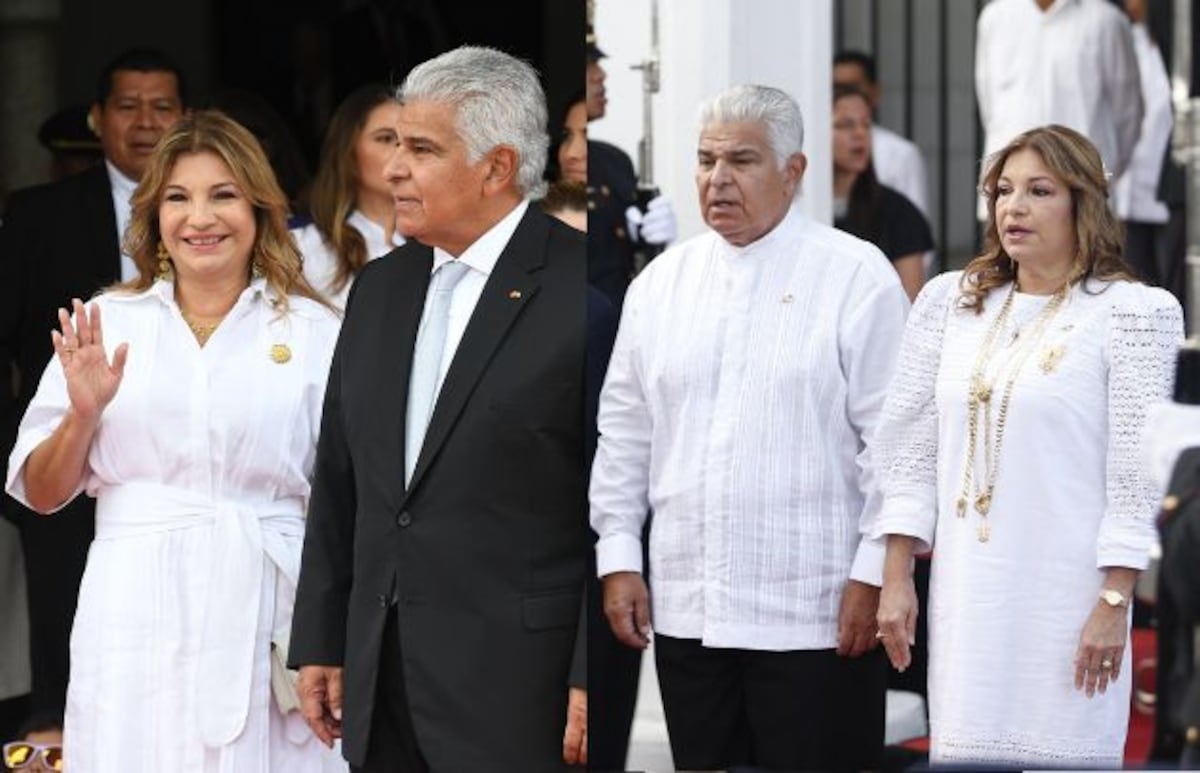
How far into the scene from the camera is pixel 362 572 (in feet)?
15.6

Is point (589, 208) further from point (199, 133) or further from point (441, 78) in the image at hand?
→ point (199, 133)

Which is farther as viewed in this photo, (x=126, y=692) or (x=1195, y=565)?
(x=126, y=692)

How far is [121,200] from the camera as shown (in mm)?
5914

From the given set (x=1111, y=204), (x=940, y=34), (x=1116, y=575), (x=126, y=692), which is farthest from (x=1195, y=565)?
(x=126, y=692)

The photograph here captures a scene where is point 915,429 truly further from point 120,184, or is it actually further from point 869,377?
point 120,184

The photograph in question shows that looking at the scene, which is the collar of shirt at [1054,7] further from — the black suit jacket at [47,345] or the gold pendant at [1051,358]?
the black suit jacket at [47,345]

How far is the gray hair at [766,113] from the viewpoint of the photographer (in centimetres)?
495

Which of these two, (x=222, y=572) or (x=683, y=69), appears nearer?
(x=683, y=69)

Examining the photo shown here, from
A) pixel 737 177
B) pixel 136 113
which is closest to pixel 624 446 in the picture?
pixel 737 177

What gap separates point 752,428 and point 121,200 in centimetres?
166

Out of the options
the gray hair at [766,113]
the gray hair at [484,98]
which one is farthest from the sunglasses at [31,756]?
the gray hair at [766,113]

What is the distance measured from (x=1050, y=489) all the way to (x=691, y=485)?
0.64 m

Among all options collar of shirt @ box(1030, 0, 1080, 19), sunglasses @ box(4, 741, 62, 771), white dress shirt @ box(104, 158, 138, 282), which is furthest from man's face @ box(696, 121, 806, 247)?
sunglasses @ box(4, 741, 62, 771)

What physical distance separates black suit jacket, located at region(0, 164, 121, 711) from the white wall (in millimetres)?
1307
